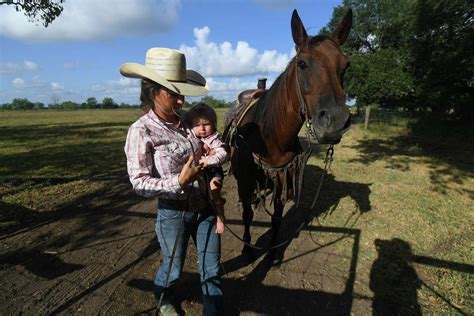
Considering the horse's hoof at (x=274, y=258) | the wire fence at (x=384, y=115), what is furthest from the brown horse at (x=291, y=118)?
the wire fence at (x=384, y=115)

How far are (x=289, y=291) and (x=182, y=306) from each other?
46.0 inches

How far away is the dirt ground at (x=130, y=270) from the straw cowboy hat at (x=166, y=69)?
7.12 ft

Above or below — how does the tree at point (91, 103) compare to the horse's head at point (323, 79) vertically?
above

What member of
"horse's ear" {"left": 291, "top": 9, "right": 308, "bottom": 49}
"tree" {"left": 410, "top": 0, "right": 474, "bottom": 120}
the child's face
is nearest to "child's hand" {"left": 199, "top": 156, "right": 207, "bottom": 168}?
the child's face

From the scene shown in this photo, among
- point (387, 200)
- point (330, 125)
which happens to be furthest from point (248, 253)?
point (387, 200)

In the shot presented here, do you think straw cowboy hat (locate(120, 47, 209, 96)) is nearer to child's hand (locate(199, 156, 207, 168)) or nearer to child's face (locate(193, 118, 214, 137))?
child's face (locate(193, 118, 214, 137))

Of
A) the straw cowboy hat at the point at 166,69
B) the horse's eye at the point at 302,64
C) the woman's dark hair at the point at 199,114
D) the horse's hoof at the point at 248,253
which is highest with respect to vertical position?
the horse's eye at the point at 302,64

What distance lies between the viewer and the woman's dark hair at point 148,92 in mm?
1766

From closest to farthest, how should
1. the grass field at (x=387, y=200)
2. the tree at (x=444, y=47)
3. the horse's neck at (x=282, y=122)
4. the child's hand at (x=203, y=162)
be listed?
the child's hand at (x=203, y=162)
the horse's neck at (x=282, y=122)
the grass field at (x=387, y=200)
the tree at (x=444, y=47)

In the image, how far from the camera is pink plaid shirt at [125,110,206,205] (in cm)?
171

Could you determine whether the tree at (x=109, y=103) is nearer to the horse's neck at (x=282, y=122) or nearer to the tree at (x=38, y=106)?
the tree at (x=38, y=106)

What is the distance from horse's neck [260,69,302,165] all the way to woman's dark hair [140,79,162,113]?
4.42 feet

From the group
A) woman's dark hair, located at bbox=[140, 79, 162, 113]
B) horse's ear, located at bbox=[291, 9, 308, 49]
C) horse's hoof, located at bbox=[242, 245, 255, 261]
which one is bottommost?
horse's hoof, located at bbox=[242, 245, 255, 261]

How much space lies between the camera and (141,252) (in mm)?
3607
